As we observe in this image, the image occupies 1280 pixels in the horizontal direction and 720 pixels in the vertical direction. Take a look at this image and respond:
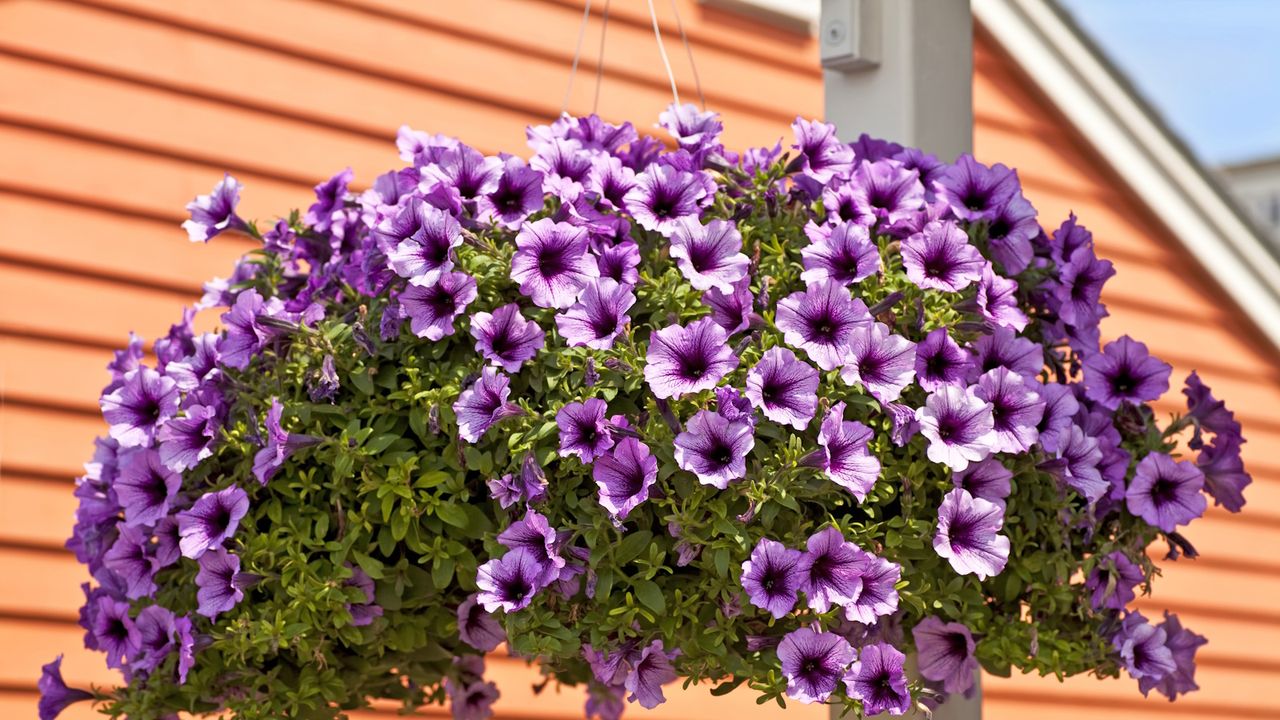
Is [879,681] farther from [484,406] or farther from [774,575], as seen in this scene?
[484,406]

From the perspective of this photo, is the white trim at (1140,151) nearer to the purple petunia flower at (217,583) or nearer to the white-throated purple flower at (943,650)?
the white-throated purple flower at (943,650)

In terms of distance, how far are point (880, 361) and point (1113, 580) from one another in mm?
305

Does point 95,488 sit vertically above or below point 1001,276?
below

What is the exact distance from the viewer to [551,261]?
112cm

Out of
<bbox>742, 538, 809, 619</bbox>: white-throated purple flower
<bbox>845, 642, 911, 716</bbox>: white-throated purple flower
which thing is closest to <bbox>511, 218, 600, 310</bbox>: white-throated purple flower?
<bbox>742, 538, 809, 619</bbox>: white-throated purple flower

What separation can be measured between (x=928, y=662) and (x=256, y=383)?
63cm

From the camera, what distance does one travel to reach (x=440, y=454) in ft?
3.75

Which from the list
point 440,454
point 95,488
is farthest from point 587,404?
point 95,488

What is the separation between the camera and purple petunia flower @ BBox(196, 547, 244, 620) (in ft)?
3.69

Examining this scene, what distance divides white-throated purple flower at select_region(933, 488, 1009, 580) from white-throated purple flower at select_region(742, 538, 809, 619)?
0.38 ft

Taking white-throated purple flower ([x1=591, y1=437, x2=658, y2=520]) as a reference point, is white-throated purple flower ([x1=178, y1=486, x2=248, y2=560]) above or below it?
below

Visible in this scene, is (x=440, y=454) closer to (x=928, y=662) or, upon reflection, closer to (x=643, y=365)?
(x=643, y=365)

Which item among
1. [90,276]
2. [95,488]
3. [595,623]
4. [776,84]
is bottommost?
[595,623]

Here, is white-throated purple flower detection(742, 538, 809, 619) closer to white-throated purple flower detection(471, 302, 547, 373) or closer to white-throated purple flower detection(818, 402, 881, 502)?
white-throated purple flower detection(818, 402, 881, 502)
